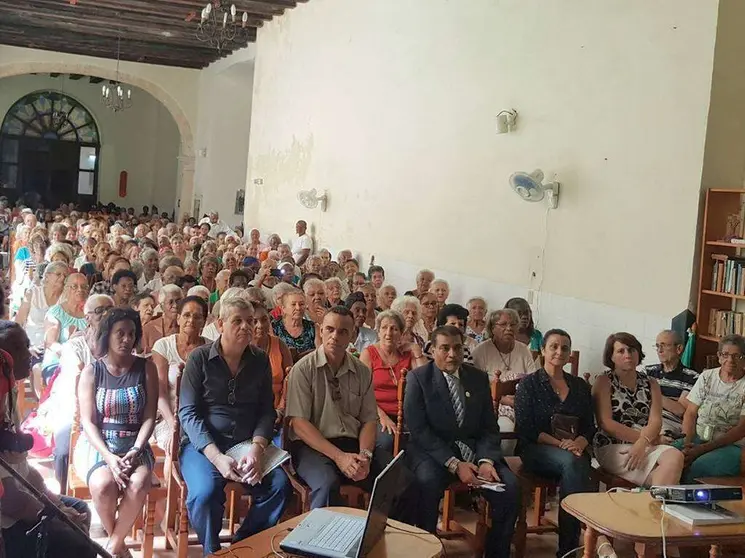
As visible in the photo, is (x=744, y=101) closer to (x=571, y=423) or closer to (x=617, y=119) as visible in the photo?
(x=617, y=119)

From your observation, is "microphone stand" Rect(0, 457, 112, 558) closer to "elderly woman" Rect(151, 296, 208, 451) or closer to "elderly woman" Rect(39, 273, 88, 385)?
"elderly woman" Rect(151, 296, 208, 451)

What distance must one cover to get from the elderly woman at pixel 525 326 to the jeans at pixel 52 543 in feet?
13.3

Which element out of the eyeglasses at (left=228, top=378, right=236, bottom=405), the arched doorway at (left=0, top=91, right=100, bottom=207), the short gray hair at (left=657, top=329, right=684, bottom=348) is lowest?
the eyeglasses at (left=228, top=378, right=236, bottom=405)

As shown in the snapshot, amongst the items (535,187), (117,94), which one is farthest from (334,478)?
(117,94)

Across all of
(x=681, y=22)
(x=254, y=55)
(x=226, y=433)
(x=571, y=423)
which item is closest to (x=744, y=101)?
(x=681, y=22)

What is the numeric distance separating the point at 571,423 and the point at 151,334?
2525 mm

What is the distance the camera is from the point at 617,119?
617 centimetres

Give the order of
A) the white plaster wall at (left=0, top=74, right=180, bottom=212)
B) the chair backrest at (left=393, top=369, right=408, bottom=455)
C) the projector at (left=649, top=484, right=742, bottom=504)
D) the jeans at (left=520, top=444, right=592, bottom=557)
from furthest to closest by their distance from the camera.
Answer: the white plaster wall at (left=0, top=74, right=180, bottom=212), the chair backrest at (left=393, top=369, right=408, bottom=455), the jeans at (left=520, top=444, right=592, bottom=557), the projector at (left=649, top=484, right=742, bottom=504)

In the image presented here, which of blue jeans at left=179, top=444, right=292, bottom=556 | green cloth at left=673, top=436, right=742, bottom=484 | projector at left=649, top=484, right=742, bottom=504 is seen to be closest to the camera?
projector at left=649, top=484, right=742, bottom=504

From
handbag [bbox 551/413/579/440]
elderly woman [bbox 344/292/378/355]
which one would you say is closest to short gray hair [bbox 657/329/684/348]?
handbag [bbox 551/413/579/440]

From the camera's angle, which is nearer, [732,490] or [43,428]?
[732,490]

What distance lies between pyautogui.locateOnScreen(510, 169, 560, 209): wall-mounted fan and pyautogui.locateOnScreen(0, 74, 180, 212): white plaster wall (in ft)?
61.4

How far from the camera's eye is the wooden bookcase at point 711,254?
5520 mm

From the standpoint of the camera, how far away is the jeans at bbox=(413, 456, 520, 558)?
3725 millimetres
